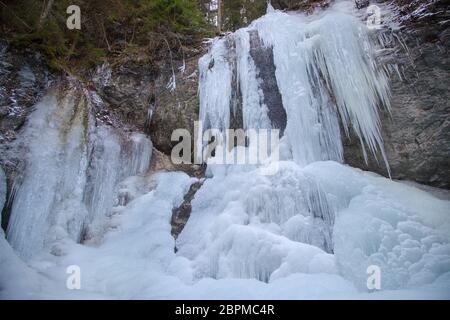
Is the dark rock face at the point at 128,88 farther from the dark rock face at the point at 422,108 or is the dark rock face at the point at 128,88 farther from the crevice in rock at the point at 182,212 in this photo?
the dark rock face at the point at 422,108

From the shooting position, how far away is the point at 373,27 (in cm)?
561

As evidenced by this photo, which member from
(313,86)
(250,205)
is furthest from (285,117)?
(250,205)

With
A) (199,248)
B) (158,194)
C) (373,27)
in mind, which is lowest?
(199,248)

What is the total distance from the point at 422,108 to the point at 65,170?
5.53m

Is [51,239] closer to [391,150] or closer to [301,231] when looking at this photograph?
[301,231]

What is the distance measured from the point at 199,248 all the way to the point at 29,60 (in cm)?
428

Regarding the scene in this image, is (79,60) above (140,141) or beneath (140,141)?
above

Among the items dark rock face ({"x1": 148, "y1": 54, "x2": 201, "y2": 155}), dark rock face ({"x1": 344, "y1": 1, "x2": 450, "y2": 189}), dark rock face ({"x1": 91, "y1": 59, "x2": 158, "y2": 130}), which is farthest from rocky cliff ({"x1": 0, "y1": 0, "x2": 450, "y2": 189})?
dark rock face ({"x1": 148, "y1": 54, "x2": 201, "y2": 155})

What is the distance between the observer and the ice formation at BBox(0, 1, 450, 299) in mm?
3699

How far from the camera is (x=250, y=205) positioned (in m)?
4.84

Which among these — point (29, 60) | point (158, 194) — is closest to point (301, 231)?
point (158, 194)

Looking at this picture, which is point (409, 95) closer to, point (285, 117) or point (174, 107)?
point (285, 117)

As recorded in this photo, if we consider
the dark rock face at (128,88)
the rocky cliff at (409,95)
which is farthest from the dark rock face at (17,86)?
the dark rock face at (128,88)

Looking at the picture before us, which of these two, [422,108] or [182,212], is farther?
[182,212]
